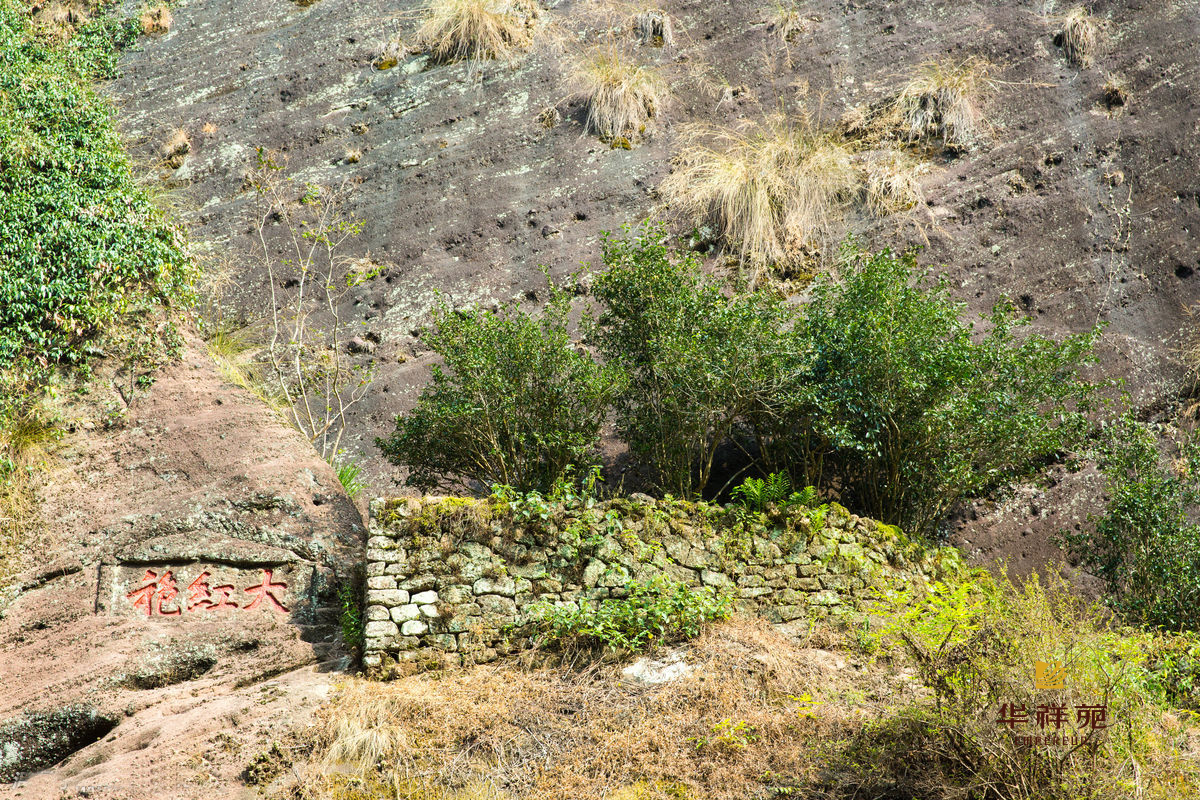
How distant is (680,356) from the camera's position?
8.29 m

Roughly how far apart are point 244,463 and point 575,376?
323 cm

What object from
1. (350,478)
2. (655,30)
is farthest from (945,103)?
(350,478)

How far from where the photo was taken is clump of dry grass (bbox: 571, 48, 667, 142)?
510 inches

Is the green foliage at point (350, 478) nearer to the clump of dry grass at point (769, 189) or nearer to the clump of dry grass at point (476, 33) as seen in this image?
the clump of dry grass at point (769, 189)

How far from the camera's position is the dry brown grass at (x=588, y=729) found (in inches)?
221

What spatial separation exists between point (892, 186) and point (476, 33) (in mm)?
7165

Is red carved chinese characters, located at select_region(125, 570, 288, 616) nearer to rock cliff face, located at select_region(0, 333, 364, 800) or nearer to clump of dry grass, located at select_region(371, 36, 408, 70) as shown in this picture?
rock cliff face, located at select_region(0, 333, 364, 800)

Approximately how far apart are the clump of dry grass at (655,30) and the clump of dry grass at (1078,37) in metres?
5.80

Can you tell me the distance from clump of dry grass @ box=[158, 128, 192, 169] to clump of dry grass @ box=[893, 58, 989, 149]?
10873 millimetres

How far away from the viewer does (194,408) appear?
8.62 meters

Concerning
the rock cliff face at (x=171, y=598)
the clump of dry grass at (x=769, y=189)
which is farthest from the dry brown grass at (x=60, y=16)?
the clump of dry grass at (x=769, y=189)

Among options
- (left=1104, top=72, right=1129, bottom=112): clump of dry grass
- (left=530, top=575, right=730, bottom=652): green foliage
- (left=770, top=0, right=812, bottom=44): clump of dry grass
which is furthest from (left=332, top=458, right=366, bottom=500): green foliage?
(left=1104, top=72, right=1129, bottom=112): clump of dry grass

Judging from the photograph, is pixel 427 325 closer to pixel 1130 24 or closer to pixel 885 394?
pixel 885 394

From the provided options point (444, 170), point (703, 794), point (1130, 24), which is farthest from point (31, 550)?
point (1130, 24)
